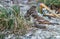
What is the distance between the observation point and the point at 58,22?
4523 millimetres

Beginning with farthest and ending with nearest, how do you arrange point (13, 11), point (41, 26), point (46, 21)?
1. point (46, 21)
2. point (41, 26)
3. point (13, 11)

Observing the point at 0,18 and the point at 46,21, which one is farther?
the point at 46,21

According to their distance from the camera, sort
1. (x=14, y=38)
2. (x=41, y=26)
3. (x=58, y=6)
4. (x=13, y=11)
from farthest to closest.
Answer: (x=58, y=6) < (x=41, y=26) < (x=13, y=11) < (x=14, y=38)

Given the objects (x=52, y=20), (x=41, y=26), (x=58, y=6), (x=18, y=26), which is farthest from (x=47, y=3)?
(x=18, y=26)

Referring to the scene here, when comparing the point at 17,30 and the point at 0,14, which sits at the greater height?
the point at 0,14

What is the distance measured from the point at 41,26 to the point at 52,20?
2.25ft

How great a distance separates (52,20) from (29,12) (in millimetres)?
513

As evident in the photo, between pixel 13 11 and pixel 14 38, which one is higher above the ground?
pixel 13 11

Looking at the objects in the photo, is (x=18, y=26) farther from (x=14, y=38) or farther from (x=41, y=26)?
(x=41, y=26)

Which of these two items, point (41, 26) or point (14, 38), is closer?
point (14, 38)

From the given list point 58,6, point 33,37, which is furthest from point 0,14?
point 58,6

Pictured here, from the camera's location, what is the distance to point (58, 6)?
20.1 feet

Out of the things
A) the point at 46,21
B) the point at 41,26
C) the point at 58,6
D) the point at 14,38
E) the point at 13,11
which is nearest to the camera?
the point at 14,38

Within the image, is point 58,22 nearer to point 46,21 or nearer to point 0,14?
point 46,21
